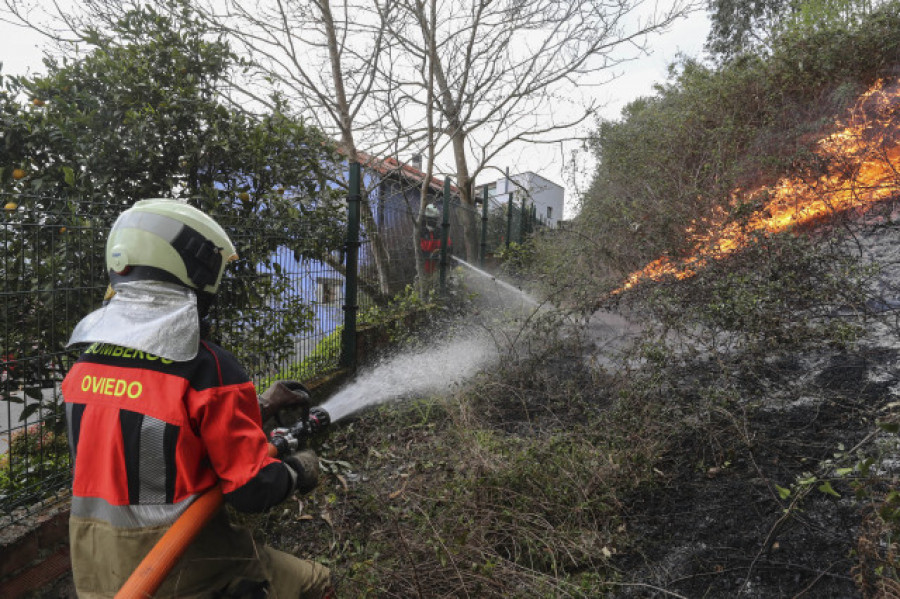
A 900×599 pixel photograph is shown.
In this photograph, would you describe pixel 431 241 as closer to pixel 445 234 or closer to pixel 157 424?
pixel 445 234

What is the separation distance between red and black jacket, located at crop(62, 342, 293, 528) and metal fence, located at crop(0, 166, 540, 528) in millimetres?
1331

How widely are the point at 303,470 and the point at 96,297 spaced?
1.99 metres

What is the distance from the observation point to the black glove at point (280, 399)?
2.05 m

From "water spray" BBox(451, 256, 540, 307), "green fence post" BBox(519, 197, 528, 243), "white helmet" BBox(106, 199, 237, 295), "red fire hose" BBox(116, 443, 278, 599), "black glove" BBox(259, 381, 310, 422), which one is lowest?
"red fire hose" BBox(116, 443, 278, 599)

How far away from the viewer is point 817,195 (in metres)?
6.31

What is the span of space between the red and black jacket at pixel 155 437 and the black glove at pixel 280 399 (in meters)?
0.45

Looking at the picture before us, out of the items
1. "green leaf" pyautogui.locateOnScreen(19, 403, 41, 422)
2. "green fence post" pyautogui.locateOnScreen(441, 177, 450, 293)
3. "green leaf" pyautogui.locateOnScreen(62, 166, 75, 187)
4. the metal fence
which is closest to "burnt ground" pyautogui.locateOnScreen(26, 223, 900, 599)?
the metal fence

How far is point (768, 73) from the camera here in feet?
28.6

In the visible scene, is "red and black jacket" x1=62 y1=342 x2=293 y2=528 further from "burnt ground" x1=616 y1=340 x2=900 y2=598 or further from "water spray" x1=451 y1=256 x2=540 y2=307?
"water spray" x1=451 y1=256 x2=540 y2=307

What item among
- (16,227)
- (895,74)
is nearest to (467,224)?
(895,74)

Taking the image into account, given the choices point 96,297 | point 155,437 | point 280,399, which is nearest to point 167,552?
point 155,437

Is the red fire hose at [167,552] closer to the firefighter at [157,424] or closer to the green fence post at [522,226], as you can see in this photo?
the firefighter at [157,424]

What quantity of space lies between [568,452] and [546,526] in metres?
0.74

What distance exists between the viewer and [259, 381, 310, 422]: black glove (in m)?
2.05
